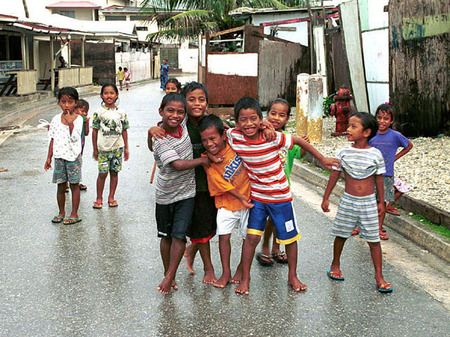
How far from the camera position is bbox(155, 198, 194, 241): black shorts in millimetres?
4371

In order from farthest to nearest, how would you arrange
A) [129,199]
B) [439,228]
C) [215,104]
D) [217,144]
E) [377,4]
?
[215,104] < [377,4] < [129,199] < [439,228] < [217,144]

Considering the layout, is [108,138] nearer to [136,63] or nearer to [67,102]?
[67,102]

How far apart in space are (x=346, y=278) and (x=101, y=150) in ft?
11.4

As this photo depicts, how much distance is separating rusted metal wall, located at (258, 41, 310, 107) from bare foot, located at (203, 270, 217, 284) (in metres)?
11.2

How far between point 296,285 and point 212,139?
1.27m

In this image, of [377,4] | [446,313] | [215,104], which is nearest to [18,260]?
[446,313]

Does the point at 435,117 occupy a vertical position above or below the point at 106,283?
above

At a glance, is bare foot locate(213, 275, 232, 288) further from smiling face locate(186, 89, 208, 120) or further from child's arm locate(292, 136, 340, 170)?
smiling face locate(186, 89, 208, 120)

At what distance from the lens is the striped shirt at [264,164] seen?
434cm

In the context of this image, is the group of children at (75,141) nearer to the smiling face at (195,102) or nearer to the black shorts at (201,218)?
the black shorts at (201,218)

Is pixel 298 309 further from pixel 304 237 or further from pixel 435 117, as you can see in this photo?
pixel 435 117

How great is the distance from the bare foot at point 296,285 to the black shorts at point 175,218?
0.89 meters

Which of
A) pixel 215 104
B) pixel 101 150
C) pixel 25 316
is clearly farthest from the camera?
pixel 215 104

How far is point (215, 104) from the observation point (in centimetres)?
1569
